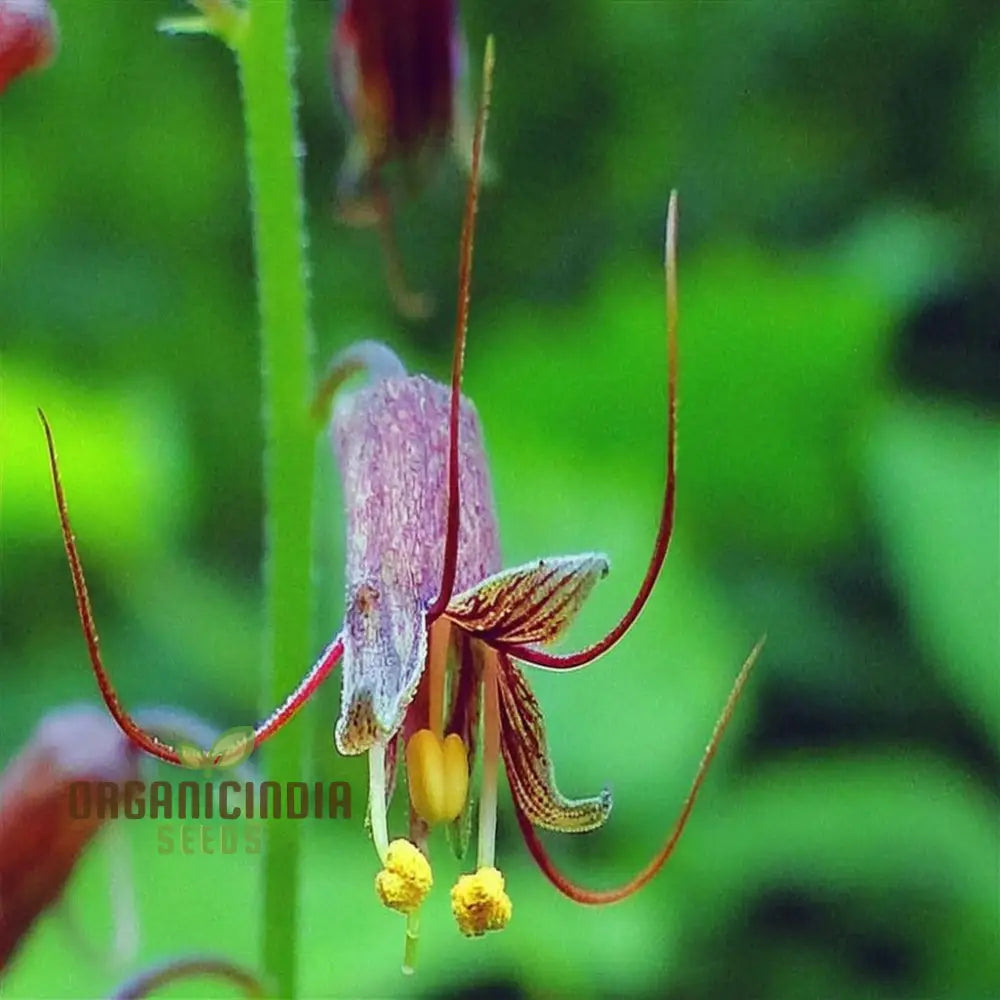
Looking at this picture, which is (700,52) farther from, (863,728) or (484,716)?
(484,716)

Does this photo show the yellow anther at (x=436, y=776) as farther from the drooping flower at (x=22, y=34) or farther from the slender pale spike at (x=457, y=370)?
the drooping flower at (x=22, y=34)

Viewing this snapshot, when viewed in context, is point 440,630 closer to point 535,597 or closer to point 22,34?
point 535,597

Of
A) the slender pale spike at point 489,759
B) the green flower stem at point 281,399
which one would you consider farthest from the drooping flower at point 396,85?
the slender pale spike at point 489,759

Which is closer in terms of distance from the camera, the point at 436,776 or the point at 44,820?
the point at 436,776

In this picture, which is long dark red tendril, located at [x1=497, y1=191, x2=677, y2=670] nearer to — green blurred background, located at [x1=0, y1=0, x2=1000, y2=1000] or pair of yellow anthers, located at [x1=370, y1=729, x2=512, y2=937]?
pair of yellow anthers, located at [x1=370, y1=729, x2=512, y2=937]

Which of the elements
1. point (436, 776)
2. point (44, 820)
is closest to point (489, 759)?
point (436, 776)

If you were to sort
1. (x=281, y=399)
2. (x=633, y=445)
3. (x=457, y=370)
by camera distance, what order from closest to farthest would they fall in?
(x=457, y=370) < (x=281, y=399) < (x=633, y=445)

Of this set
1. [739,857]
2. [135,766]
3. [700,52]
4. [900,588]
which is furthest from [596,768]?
[700,52]
